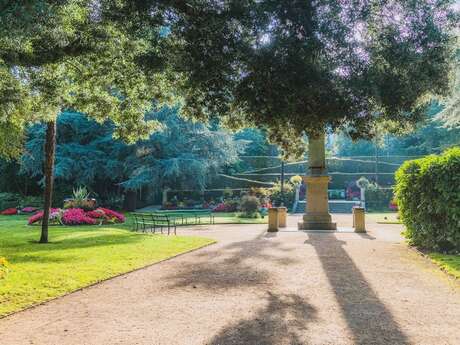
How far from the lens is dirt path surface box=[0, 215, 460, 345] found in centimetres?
476

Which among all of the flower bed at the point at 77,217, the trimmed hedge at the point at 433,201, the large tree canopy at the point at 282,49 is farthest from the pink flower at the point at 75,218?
the trimmed hedge at the point at 433,201

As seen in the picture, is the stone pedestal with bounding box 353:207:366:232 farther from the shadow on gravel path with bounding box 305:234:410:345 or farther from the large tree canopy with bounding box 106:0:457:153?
the large tree canopy with bounding box 106:0:457:153

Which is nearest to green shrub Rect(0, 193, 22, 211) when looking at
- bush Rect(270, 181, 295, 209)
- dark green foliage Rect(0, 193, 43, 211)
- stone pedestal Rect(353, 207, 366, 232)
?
dark green foliage Rect(0, 193, 43, 211)

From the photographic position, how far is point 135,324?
5.21 m

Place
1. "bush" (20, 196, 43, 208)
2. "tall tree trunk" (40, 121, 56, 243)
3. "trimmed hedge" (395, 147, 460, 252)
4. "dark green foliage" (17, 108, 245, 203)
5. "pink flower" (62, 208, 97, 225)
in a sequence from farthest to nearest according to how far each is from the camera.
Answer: "bush" (20, 196, 43, 208) → "dark green foliage" (17, 108, 245, 203) → "pink flower" (62, 208, 97, 225) → "tall tree trunk" (40, 121, 56, 243) → "trimmed hedge" (395, 147, 460, 252)

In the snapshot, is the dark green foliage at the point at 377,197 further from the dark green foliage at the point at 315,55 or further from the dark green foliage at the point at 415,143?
the dark green foliage at the point at 315,55

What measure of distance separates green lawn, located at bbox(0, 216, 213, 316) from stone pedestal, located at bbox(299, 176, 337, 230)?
5791 millimetres

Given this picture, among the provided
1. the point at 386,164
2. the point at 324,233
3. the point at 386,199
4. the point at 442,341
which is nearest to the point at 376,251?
the point at 324,233

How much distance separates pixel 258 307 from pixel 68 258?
20.5 feet

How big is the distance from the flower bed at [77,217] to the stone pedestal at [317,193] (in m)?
10.4

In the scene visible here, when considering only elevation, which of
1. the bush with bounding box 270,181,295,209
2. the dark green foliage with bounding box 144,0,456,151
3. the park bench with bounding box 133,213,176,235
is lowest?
the park bench with bounding box 133,213,176,235

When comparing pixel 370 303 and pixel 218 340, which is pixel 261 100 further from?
pixel 218 340

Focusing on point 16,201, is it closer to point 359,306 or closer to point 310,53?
point 310,53

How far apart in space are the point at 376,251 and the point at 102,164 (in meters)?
27.5
